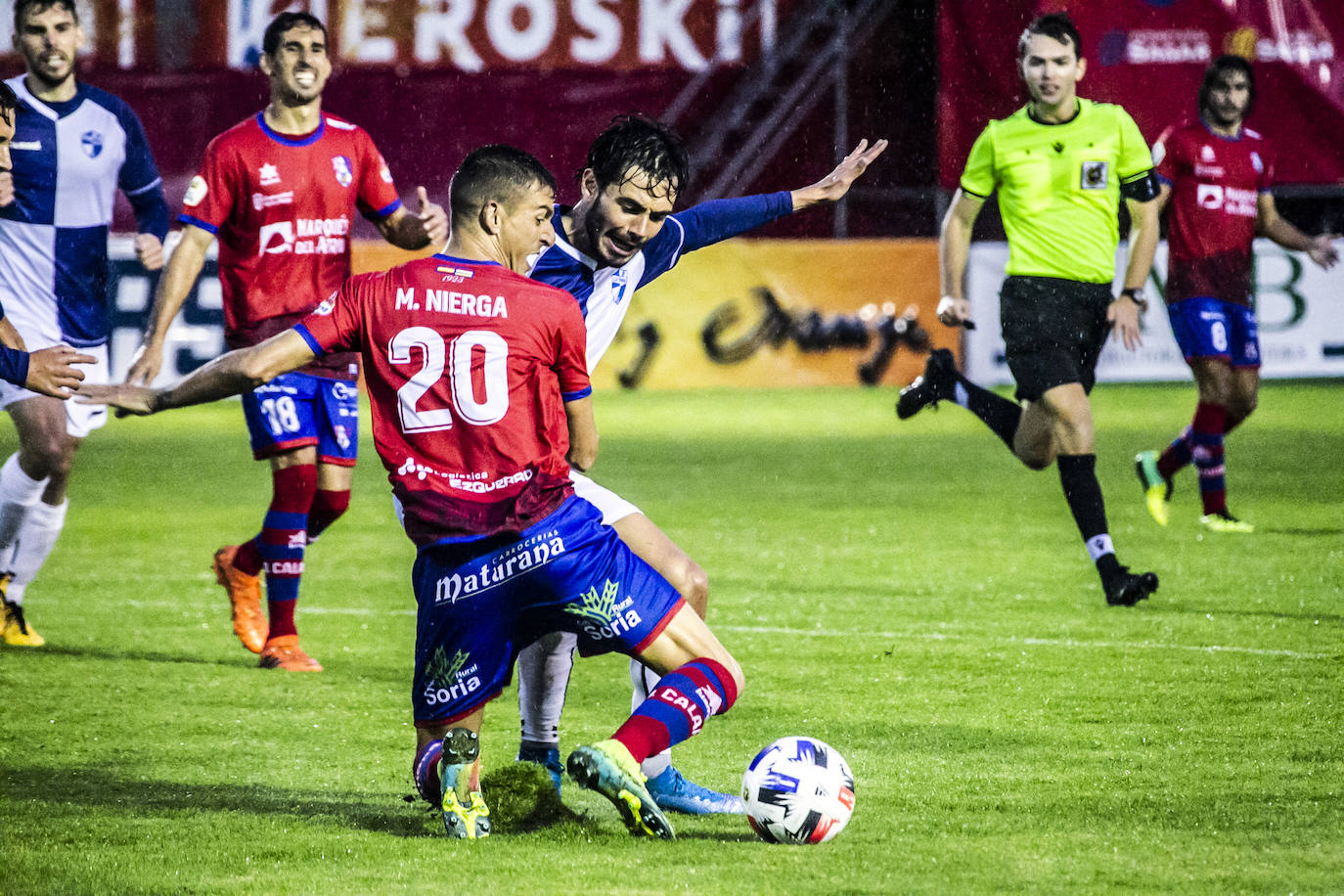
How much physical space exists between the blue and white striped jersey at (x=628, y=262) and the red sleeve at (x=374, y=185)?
195 centimetres

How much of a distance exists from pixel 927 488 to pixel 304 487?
5374mm

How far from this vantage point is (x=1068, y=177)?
7684 millimetres

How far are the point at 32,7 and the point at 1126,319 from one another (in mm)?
4247

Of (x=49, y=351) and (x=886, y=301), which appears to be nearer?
(x=49, y=351)

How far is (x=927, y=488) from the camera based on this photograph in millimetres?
10977

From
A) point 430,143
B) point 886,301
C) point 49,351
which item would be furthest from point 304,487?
point 430,143

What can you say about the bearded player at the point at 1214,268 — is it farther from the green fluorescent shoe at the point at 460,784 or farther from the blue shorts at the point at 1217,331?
the green fluorescent shoe at the point at 460,784

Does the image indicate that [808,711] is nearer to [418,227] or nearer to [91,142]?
[418,227]

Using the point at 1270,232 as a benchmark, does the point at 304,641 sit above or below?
below

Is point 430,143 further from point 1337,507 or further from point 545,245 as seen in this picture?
point 545,245

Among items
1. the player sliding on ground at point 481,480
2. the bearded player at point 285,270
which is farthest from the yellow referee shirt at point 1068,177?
the player sliding on ground at point 481,480

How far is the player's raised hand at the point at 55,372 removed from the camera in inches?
178

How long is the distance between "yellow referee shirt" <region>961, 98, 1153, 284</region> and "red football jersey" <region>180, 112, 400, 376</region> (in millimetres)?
2730

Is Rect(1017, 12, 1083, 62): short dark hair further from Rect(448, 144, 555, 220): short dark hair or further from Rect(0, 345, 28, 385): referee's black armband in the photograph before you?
Rect(0, 345, 28, 385): referee's black armband
